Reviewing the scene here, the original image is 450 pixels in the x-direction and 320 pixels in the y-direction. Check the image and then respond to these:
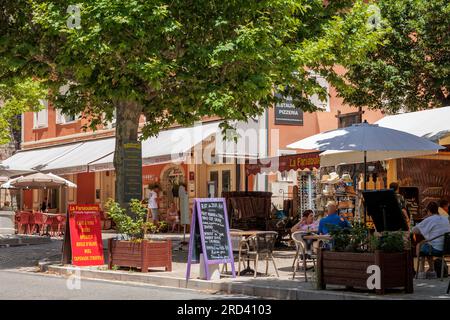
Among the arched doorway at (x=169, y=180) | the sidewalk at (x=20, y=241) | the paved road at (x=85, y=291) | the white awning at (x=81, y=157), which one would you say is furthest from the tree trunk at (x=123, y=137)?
the arched doorway at (x=169, y=180)

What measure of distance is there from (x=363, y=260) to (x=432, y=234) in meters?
3.32

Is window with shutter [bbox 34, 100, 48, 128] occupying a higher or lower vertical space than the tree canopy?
higher

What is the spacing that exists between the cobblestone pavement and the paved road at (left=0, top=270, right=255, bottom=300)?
3653 millimetres

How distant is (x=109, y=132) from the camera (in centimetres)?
3512

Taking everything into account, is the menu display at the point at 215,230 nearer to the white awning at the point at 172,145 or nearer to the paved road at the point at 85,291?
the paved road at the point at 85,291

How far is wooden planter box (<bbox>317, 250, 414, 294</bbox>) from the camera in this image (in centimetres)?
1141

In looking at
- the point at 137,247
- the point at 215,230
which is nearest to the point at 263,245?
the point at 215,230

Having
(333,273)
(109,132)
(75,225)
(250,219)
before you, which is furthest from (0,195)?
(333,273)

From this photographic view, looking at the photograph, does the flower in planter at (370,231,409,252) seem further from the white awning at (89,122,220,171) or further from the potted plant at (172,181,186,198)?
the potted plant at (172,181,186,198)

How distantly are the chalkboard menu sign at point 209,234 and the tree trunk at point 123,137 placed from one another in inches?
210

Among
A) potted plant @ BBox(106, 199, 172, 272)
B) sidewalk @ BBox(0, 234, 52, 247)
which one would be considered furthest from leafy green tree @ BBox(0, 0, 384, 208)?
sidewalk @ BBox(0, 234, 52, 247)

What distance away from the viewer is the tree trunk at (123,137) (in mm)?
19359

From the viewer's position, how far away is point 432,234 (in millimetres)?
14383
